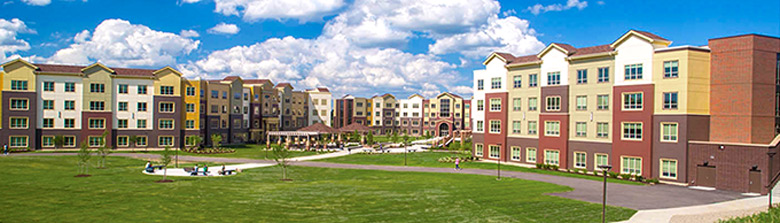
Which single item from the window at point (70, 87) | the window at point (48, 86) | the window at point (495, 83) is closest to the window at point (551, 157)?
the window at point (495, 83)

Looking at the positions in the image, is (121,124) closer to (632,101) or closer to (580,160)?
(580,160)

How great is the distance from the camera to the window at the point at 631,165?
40.6 metres

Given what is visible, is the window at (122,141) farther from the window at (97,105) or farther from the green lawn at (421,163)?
the green lawn at (421,163)

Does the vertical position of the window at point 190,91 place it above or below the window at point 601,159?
above

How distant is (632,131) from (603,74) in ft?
18.8

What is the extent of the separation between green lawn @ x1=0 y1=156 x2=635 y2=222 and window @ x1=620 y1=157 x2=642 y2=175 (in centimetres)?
1011

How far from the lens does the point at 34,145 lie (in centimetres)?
6191

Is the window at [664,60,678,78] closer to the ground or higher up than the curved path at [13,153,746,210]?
higher up

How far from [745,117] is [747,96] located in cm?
159

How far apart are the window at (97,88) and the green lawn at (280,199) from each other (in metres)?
26.7

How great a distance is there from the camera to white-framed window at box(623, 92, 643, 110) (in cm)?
4075

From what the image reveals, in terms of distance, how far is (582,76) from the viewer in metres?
45.7

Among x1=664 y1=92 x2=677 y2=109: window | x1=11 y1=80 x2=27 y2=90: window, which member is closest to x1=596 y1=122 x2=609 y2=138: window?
x1=664 y1=92 x2=677 y2=109: window

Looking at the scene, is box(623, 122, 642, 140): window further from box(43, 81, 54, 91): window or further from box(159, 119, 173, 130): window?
box(43, 81, 54, 91): window
